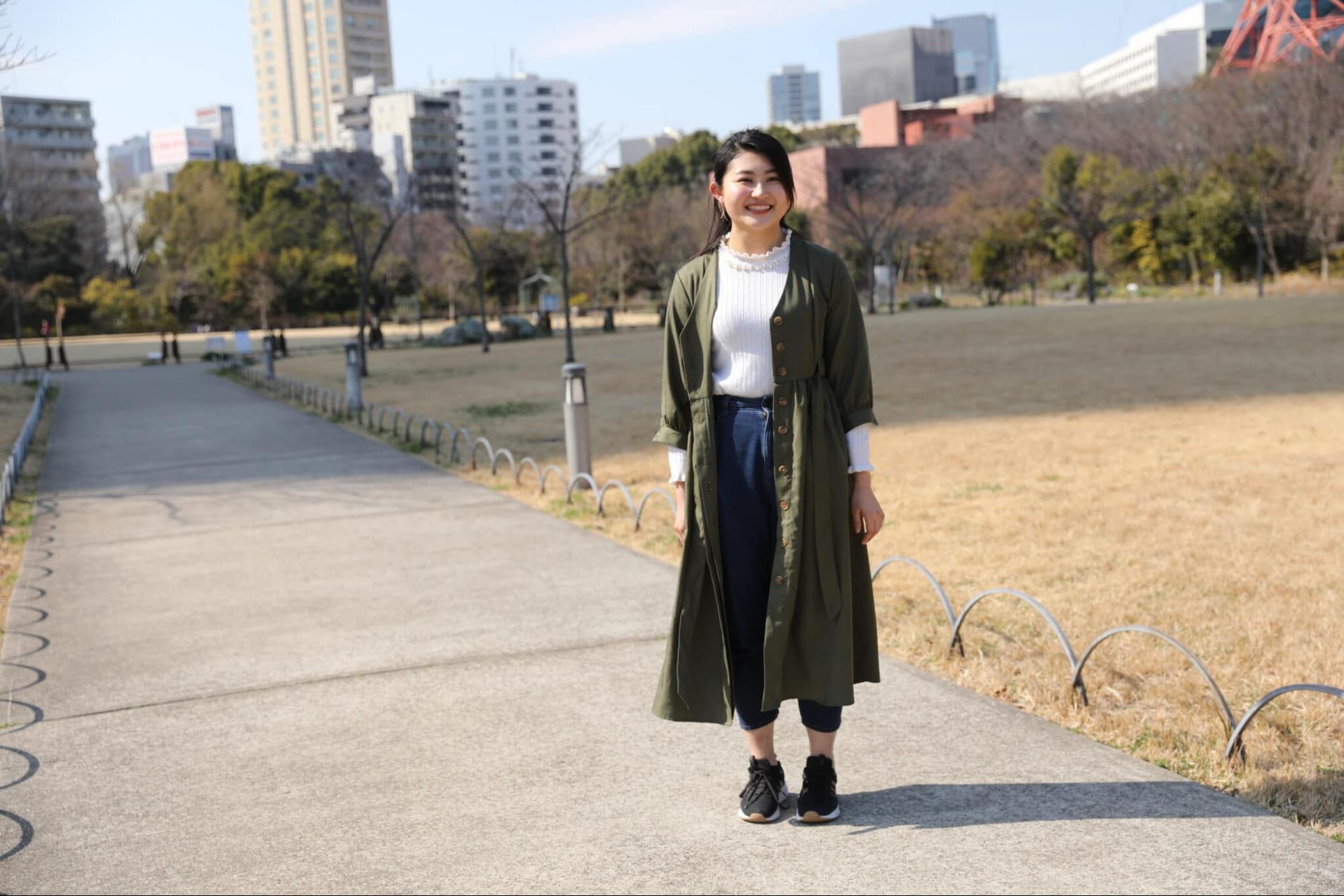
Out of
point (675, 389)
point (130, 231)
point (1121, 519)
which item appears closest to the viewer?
point (675, 389)

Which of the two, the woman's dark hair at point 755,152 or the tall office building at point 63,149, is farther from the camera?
the tall office building at point 63,149

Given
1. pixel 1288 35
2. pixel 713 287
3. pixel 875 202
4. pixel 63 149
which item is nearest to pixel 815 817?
pixel 713 287

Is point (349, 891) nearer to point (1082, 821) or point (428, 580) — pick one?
point (1082, 821)

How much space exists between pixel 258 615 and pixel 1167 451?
717 centimetres

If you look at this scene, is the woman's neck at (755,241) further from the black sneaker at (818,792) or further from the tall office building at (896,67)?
the tall office building at (896,67)

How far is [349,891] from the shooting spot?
112 inches

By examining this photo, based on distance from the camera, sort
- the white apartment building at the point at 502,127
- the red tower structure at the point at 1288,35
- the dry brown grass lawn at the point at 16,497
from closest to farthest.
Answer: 1. the dry brown grass lawn at the point at 16,497
2. the red tower structure at the point at 1288,35
3. the white apartment building at the point at 502,127

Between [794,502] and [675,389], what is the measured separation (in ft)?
1.36

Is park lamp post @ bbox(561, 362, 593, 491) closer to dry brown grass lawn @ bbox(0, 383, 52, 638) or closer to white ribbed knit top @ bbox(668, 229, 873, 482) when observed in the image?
dry brown grass lawn @ bbox(0, 383, 52, 638)

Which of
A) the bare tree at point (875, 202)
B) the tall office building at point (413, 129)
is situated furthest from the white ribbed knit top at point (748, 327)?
the tall office building at point (413, 129)

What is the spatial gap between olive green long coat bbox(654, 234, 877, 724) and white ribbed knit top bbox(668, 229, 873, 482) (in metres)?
0.02

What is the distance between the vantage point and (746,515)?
2945 millimetres

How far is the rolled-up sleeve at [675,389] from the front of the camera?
2996 mm

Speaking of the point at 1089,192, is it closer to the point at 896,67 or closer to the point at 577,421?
the point at 577,421
